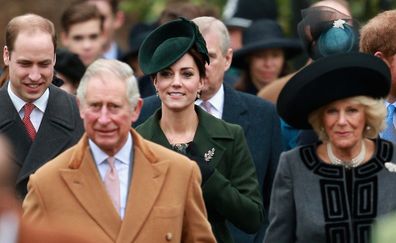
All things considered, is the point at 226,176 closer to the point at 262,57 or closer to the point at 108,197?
the point at 108,197

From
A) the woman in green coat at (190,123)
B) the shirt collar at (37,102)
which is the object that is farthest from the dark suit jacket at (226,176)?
the shirt collar at (37,102)

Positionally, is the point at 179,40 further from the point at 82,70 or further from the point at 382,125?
the point at 82,70

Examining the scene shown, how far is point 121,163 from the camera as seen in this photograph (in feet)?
27.6

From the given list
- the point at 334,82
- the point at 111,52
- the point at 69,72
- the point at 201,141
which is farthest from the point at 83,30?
the point at 334,82

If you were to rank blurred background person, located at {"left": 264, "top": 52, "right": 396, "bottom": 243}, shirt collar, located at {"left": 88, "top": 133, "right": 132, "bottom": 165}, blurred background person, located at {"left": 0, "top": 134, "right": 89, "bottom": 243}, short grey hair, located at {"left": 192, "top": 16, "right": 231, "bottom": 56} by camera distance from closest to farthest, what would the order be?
blurred background person, located at {"left": 0, "top": 134, "right": 89, "bottom": 243}
shirt collar, located at {"left": 88, "top": 133, "right": 132, "bottom": 165}
blurred background person, located at {"left": 264, "top": 52, "right": 396, "bottom": 243}
short grey hair, located at {"left": 192, "top": 16, "right": 231, "bottom": 56}

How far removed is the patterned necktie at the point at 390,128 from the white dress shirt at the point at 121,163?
2.06 m

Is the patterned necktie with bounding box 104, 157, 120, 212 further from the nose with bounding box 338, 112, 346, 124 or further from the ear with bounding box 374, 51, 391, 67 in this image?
the ear with bounding box 374, 51, 391, 67

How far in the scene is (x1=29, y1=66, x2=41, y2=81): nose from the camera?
32.3 ft

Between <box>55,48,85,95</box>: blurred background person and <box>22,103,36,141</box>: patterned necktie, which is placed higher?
<box>55,48,85,95</box>: blurred background person

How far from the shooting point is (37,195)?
328 inches

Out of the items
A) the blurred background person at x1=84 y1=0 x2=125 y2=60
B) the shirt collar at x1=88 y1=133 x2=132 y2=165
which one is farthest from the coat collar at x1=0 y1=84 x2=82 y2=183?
the blurred background person at x1=84 y1=0 x2=125 y2=60

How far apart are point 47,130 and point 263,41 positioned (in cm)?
480

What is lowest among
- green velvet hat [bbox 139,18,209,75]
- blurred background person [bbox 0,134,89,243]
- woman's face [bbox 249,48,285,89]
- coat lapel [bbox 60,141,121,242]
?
blurred background person [bbox 0,134,89,243]

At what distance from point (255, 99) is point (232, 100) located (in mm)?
198
